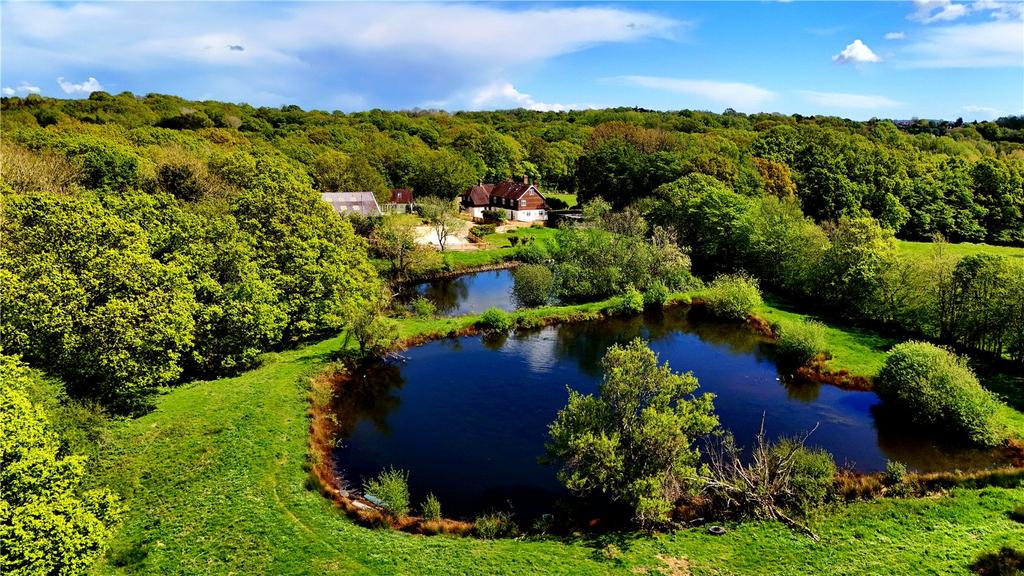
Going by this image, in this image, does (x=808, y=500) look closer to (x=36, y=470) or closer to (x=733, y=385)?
(x=733, y=385)

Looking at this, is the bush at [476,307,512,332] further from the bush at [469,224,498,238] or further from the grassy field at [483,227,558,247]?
the bush at [469,224,498,238]

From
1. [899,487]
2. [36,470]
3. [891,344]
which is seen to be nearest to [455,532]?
[36,470]

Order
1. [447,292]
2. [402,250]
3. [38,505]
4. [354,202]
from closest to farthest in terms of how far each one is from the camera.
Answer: [38,505] → [447,292] → [402,250] → [354,202]

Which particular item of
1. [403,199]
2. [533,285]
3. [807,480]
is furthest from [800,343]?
[403,199]

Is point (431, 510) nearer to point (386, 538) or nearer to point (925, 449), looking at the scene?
point (386, 538)

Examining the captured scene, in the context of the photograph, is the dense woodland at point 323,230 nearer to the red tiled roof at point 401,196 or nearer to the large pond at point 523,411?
the red tiled roof at point 401,196
